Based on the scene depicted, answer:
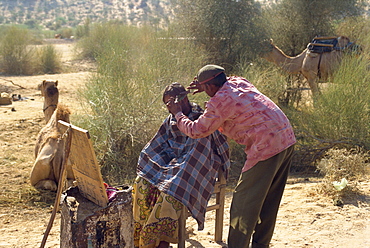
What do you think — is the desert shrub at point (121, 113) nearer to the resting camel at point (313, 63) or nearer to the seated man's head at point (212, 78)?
the seated man's head at point (212, 78)

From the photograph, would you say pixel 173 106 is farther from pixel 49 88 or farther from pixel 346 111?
pixel 346 111

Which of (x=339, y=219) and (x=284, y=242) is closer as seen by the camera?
(x=284, y=242)

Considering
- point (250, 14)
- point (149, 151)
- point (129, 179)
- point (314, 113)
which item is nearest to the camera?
point (149, 151)

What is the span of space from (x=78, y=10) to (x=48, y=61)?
143 feet

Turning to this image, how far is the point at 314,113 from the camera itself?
24.3ft

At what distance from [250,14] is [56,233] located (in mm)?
9032

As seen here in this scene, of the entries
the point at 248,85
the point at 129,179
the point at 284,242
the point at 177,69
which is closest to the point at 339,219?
the point at 284,242

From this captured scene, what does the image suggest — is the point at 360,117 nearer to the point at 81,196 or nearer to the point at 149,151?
the point at 149,151

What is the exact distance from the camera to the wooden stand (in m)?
2.97

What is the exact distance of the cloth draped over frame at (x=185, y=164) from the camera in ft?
12.2

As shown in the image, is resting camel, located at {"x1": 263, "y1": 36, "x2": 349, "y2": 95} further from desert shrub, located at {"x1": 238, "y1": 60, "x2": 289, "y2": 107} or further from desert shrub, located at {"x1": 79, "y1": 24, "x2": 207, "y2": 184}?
desert shrub, located at {"x1": 79, "y1": 24, "x2": 207, "y2": 184}

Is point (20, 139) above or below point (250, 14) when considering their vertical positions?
below

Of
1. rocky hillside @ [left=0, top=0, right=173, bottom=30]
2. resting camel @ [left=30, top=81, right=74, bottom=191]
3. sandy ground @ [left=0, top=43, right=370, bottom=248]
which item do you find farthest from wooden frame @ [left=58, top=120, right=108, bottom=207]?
rocky hillside @ [left=0, top=0, right=173, bottom=30]

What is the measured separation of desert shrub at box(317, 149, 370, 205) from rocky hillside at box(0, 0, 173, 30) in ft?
149
